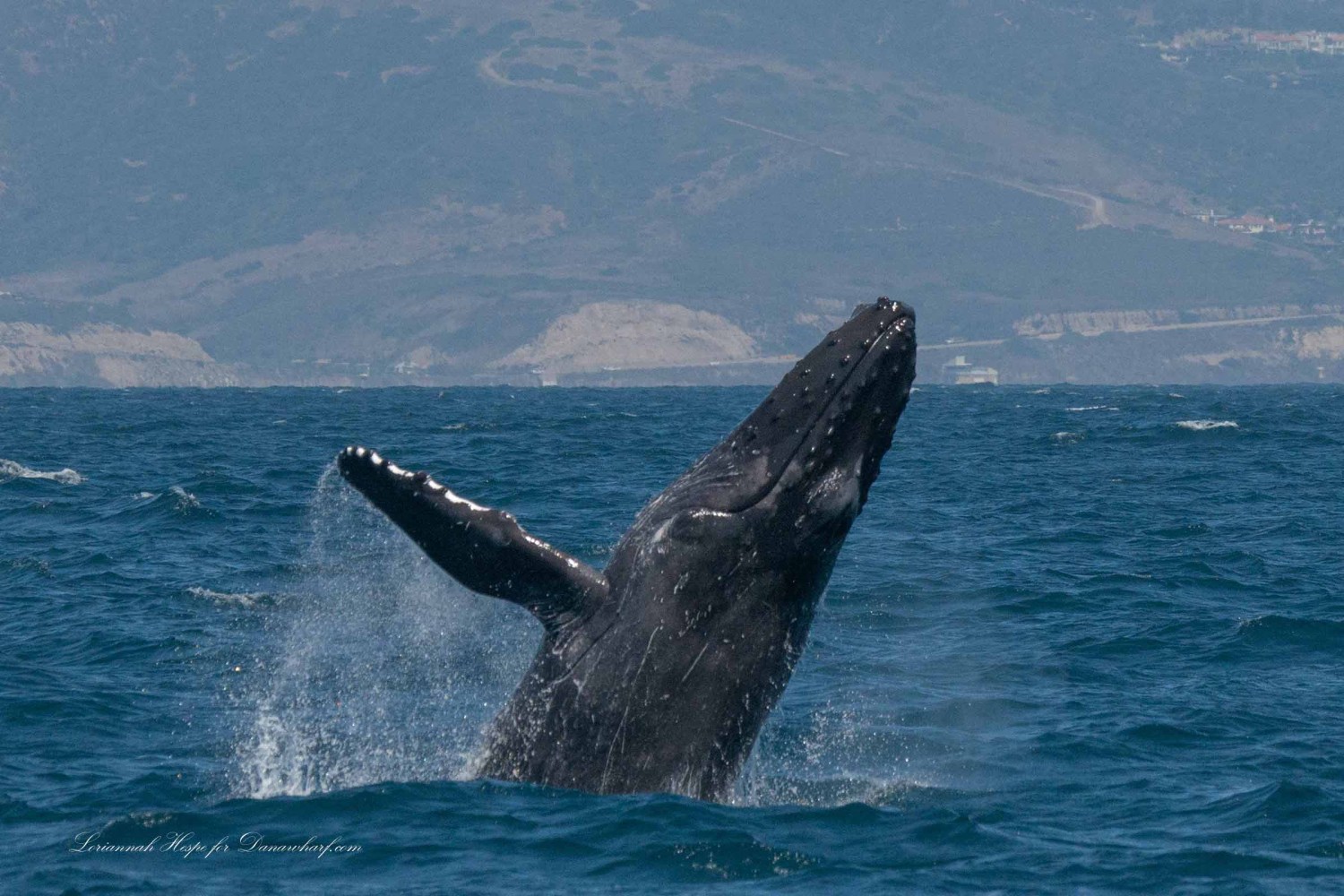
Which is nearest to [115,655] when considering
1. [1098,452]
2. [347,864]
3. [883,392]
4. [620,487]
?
[347,864]

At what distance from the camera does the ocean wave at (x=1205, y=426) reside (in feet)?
218

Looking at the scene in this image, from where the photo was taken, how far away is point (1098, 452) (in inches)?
2211

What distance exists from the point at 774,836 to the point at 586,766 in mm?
1411

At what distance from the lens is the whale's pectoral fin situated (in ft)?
41.6

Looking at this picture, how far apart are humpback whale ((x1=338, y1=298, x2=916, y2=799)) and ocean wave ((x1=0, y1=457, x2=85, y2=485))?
29901mm

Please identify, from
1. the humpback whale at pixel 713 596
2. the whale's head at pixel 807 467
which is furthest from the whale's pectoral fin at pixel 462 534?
the whale's head at pixel 807 467

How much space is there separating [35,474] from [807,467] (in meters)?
31.7

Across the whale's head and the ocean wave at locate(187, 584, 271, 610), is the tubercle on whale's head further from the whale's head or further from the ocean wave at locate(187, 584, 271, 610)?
the ocean wave at locate(187, 584, 271, 610)

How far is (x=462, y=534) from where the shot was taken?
1290cm

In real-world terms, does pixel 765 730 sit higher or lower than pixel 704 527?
lower

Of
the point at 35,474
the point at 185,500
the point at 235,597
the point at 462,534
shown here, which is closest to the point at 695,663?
the point at 462,534

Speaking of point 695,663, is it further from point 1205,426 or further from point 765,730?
point 1205,426

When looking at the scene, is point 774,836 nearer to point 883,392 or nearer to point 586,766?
point 586,766

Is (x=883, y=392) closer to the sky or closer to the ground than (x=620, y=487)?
closer to the sky
